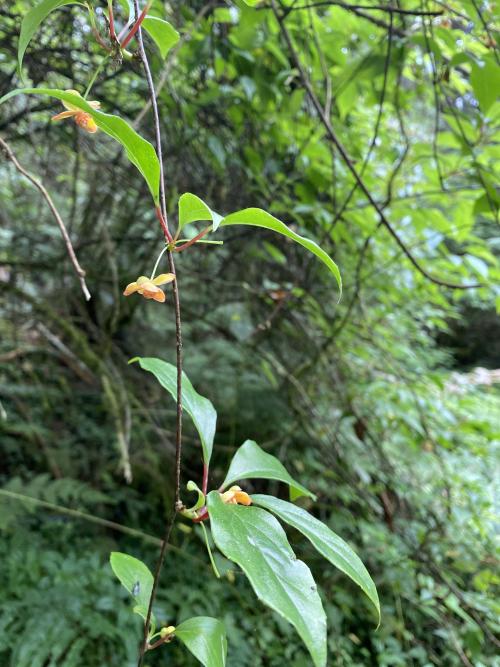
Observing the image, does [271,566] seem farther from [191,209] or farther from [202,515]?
[191,209]

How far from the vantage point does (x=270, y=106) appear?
129cm

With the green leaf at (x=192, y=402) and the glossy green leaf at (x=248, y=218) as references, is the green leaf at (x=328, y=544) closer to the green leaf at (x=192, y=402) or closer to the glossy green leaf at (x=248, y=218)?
the green leaf at (x=192, y=402)

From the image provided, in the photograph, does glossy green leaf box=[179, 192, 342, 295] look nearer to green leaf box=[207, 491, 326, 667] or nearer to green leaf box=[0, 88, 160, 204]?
green leaf box=[0, 88, 160, 204]

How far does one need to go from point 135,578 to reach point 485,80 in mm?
864

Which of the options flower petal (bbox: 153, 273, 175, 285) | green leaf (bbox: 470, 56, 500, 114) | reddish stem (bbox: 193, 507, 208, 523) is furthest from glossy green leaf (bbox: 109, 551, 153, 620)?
green leaf (bbox: 470, 56, 500, 114)

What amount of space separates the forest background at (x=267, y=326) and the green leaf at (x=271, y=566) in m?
0.68

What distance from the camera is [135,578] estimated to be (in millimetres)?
488

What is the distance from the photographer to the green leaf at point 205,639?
1.32ft

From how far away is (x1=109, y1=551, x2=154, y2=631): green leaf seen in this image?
47 centimetres


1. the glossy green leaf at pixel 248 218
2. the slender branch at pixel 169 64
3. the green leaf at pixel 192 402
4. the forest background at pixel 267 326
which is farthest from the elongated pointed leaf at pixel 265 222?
the forest background at pixel 267 326

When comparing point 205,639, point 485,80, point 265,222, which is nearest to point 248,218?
point 265,222

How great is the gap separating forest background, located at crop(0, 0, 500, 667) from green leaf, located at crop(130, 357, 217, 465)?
0.57 meters

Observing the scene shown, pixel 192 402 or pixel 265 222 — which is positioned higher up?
pixel 265 222

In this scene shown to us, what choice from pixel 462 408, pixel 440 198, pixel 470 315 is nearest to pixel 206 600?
pixel 462 408
